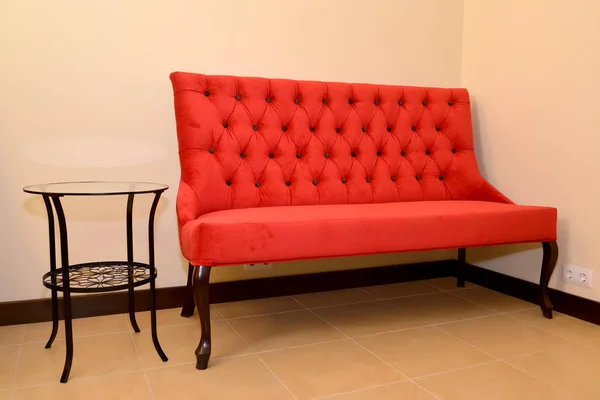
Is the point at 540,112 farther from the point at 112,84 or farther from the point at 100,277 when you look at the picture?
the point at 100,277

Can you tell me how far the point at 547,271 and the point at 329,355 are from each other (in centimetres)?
109

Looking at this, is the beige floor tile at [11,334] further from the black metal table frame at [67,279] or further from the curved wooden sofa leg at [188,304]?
the curved wooden sofa leg at [188,304]

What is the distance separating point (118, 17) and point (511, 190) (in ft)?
6.74

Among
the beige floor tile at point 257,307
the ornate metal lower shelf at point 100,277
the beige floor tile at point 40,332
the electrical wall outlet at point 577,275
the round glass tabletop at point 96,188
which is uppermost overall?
the round glass tabletop at point 96,188

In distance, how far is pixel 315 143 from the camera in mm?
2375

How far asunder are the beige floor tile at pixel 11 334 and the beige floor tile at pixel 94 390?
48 cm

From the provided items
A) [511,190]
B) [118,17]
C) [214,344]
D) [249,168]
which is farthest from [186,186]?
[511,190]

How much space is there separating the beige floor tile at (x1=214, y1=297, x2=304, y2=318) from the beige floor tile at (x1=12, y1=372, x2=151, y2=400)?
2.30ft

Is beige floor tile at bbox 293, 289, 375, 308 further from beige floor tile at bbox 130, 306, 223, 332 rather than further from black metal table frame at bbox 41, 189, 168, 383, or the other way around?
black metal table frame at bbox 41, 189, 168, 383

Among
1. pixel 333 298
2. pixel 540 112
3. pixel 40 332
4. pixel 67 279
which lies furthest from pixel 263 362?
pixel 540 112

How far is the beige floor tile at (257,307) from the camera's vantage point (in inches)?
91.6

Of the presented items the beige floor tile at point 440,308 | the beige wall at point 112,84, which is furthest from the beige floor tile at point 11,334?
the beige floor tile at point 440,308

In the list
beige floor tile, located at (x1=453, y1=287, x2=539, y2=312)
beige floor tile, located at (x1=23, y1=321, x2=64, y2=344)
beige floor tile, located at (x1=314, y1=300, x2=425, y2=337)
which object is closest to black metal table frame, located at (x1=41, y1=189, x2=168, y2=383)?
beige floor tile, located at (x1=23, y1=321, x2=64, y2=344)

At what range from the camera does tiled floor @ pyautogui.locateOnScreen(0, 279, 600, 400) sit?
5.15ft
